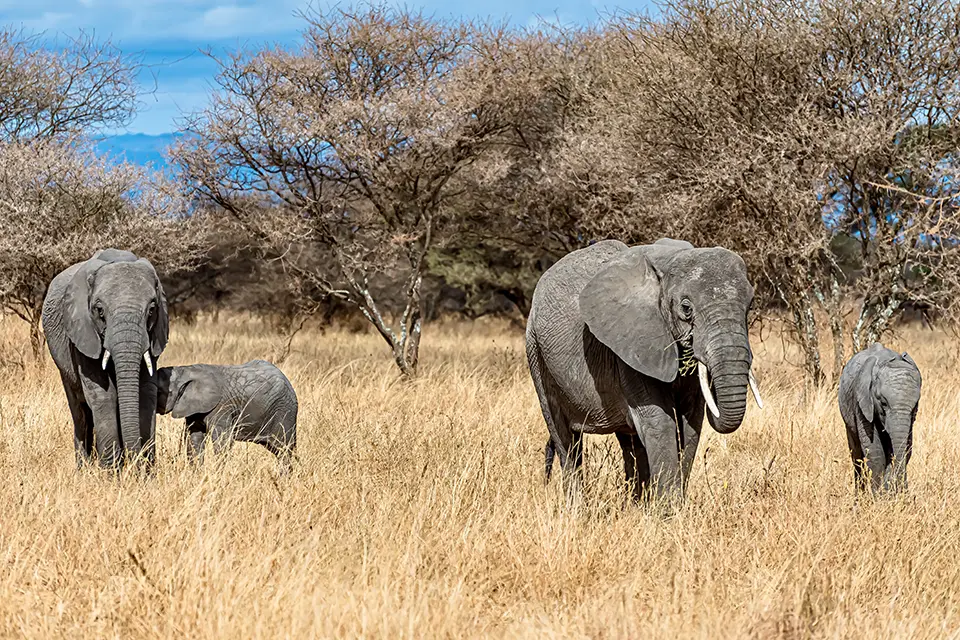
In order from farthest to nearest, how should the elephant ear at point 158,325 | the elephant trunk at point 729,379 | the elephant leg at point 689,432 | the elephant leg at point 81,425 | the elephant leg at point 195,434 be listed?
the elephant leg at point 195,434 → the elephant leg at point 81,425 → the elephant ear at point 158,325 → the elephant leg at point 689,432 → the elephant trunk at point 729,379

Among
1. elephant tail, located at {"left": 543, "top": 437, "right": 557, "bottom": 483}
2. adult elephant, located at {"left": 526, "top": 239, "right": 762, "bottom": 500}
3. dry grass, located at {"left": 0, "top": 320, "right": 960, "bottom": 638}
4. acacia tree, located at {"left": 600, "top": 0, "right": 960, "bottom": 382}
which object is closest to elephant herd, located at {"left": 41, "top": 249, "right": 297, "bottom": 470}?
dry grass, located at {"left": 0, "top": 320, "right": 960, "bottom": 638}

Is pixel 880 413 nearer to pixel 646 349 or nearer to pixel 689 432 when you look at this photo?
pixel 689 432

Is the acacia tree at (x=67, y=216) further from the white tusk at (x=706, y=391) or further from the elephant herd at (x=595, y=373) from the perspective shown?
the white tusk at (x=706, y=391)

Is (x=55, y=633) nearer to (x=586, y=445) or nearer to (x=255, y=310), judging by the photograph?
(x=586, y=445)

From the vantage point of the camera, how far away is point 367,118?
41.3 feet

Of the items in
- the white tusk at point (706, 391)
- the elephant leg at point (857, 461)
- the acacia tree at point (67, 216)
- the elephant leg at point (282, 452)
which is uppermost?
the acacia tree at point (67, 216)

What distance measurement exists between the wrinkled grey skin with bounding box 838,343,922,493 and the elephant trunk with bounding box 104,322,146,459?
402 centimetres

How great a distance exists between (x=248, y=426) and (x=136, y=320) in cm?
165

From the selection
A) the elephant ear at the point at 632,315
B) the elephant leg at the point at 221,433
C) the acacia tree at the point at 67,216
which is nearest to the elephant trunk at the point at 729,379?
the elephant ear at the point at 632,315

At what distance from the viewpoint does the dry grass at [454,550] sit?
389cm

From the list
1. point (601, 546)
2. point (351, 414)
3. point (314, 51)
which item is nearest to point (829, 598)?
point (601, 546)

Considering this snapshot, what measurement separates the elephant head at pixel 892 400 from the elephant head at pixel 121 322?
4.11 metres

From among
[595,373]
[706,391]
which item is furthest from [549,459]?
[706,391]

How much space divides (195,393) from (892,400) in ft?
14.4
